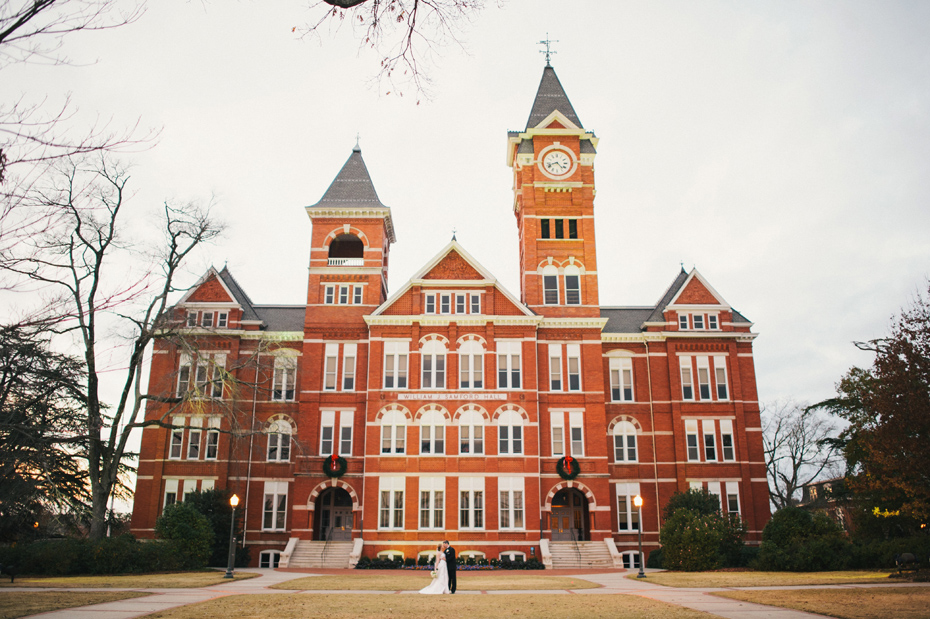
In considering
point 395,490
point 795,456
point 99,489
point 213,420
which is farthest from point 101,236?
point 795,456

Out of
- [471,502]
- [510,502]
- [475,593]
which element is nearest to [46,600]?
[475,593]

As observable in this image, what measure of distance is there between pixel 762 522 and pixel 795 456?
18.5 metres

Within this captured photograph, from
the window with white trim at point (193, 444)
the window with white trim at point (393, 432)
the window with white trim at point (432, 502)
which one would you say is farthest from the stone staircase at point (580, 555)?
the window with white trim at point (193, 444)

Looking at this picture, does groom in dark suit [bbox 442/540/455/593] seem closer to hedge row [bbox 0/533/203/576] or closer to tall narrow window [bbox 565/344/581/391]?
hedge row [bbox 0/533/203/576]

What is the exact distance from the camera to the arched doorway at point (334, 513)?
41250mm

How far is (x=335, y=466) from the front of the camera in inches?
1567

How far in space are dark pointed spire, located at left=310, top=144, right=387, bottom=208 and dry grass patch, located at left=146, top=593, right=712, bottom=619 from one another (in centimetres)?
3012

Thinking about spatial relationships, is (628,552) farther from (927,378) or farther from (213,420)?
(213,420)

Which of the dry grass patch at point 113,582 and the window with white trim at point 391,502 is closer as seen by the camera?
the dry grass patch at point 113,582

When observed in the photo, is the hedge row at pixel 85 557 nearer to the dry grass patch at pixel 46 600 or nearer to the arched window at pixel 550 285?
the dry grass patch at pixel 46 600

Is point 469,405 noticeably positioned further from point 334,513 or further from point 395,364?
point 334,513

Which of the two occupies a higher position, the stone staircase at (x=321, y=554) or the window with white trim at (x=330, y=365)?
the window with white trim at (x=330, y=365)

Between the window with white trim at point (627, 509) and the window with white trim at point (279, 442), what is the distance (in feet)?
69.8

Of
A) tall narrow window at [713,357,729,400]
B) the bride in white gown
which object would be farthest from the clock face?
the bride in white gown
